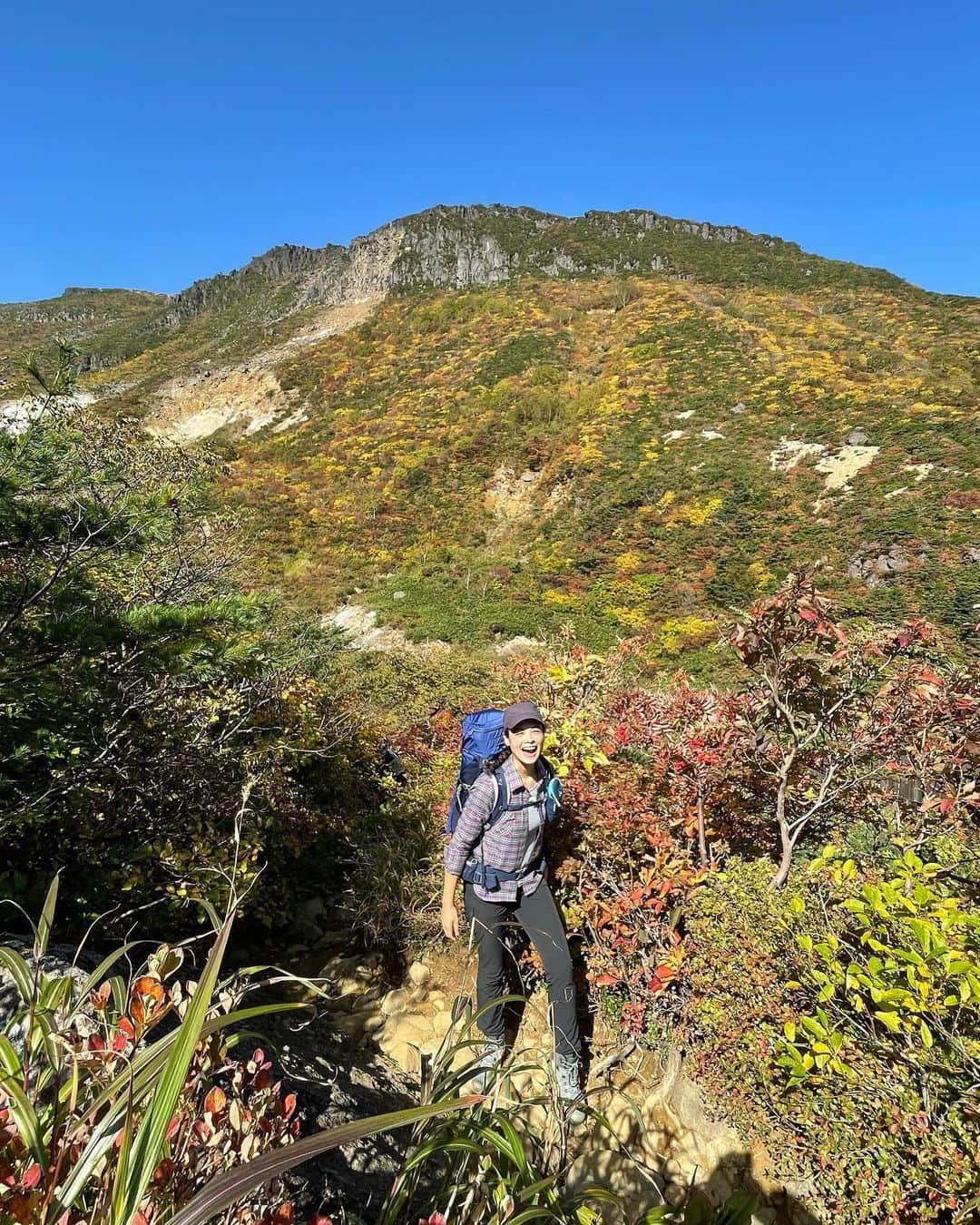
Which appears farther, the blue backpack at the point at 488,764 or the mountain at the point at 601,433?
the mountain at the point at 601,433

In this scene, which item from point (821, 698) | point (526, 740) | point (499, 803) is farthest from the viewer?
point (821, 698)

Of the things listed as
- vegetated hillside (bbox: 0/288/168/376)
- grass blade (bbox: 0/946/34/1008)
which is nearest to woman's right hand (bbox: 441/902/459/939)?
grass blade (bbox: 0/946/34/1008)

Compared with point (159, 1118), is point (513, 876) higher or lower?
lower

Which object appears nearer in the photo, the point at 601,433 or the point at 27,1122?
the point at 27,1122

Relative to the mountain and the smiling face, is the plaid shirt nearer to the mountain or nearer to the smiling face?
the smiling face

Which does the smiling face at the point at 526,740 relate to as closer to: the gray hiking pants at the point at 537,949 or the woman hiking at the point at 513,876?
the woman hiking at the point at 513,876

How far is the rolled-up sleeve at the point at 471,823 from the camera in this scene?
2518 millimetres

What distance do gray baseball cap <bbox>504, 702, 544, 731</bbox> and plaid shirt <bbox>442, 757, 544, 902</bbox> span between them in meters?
0.21

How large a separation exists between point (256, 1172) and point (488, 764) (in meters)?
1.88

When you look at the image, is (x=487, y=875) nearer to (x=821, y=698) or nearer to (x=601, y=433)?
(x=821, y=698)

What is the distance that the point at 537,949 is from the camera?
8.55 feet

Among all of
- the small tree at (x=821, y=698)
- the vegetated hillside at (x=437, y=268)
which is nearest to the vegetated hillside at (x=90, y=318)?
the vegetated hillside at (x=437, y=268)

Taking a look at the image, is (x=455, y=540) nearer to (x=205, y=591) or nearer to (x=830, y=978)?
(x=205, y=591)

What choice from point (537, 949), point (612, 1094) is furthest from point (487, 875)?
point (612, 1094)
